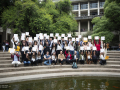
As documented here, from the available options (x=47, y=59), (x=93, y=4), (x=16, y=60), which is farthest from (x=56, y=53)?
(x=93, y=4)

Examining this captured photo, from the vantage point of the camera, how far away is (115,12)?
1584 centimetres

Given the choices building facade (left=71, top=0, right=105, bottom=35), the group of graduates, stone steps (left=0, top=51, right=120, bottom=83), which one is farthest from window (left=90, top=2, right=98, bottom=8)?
stone steps (left=0, top=51, right=120, bottom=83)

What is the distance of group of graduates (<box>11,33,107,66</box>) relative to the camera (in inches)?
376

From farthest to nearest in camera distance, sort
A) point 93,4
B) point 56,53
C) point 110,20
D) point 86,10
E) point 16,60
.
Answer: point 86,10, point 93,4, point 110,20, point 56,53, point 16,60

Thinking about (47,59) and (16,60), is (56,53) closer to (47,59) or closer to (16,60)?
(47,59)

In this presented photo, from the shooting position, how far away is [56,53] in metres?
10.6

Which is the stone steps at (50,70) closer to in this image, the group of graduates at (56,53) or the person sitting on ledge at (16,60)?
the person sitting on ledge at (16,60)

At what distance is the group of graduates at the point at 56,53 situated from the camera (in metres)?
9.54

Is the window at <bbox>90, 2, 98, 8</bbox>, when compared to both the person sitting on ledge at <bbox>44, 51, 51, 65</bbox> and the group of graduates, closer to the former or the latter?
the group of graduates

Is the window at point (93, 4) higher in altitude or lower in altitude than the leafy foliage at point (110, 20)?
higher

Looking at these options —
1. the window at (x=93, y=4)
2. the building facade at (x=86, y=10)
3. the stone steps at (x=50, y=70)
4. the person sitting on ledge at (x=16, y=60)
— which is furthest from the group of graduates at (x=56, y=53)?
the window at (x=93, y=4)

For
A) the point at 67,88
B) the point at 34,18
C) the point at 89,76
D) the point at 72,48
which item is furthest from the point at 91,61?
the point at 34,18

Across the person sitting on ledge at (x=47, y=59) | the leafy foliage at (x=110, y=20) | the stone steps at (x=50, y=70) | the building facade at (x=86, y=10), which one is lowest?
the stone steps at (x=50, y=70)

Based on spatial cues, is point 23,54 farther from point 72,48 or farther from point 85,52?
point 85,52
